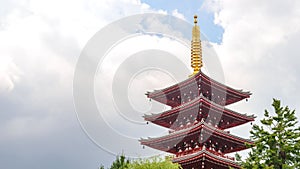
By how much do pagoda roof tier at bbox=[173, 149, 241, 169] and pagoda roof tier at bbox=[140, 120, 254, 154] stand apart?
70.5 inches

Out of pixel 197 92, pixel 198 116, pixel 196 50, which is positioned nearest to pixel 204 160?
pixel 198 116

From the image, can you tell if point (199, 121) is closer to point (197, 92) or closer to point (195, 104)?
point (195, 104)

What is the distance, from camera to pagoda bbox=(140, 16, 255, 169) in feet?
125

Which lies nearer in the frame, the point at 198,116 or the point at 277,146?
the point at 277,146

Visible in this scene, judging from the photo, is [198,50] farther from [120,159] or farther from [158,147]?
Result: [120,159]

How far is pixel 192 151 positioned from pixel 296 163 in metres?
15.7

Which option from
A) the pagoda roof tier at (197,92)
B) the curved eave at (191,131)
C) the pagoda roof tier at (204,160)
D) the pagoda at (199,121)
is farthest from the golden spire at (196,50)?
the pagoda roof tier at (204,160)

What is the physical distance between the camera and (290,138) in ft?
80.6

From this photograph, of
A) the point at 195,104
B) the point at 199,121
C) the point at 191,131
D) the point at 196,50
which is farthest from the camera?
the point at 196,50

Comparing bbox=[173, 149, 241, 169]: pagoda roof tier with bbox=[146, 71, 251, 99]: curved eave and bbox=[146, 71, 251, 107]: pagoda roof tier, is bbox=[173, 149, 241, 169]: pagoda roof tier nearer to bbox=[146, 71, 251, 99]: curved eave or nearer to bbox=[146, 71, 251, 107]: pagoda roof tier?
bbox=[146, 71, 251, 107]: pagoda roof tier

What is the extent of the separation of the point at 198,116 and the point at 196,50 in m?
9.95

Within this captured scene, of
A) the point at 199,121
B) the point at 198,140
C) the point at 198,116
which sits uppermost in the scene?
the point at 198,116

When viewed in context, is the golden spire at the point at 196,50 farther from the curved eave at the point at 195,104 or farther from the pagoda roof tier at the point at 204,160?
the pagoda roof tier at the point at 204,160

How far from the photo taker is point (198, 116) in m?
41.3
